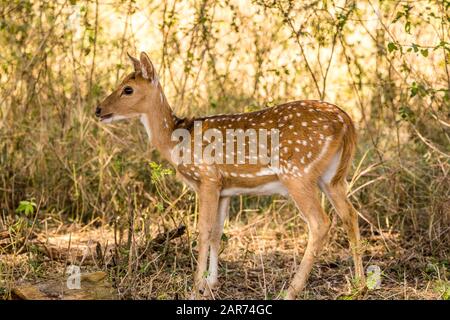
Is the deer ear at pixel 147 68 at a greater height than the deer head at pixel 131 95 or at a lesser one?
greater

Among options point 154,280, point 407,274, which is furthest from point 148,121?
point 407,274

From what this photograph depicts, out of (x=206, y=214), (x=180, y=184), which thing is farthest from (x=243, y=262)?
(x=180, y=184)

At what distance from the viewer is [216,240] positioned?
7.48 metres

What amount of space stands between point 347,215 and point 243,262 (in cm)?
113

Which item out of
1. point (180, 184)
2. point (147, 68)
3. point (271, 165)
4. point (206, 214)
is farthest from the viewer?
point (180, 184)

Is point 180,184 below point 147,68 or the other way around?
below

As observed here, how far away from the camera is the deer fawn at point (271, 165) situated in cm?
700

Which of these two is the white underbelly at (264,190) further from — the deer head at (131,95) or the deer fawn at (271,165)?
the deer head at (131,95)

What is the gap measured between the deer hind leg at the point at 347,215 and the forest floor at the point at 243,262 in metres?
0.12

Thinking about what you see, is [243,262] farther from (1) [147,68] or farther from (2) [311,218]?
(1) [147,68]

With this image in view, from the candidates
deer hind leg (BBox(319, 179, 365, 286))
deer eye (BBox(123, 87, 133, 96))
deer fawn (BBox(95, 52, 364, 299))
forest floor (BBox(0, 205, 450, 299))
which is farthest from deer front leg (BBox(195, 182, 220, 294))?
deer eye (BBox(123, 87, 133, 96))

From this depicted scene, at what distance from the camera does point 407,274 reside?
25.2ft

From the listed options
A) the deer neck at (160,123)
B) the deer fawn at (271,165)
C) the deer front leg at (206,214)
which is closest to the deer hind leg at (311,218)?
the deer fawn at (271,165)

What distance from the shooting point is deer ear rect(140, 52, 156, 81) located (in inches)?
296
